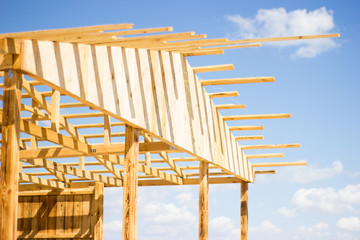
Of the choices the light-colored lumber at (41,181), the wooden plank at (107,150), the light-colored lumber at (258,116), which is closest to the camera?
the wooden plank at (107,150)

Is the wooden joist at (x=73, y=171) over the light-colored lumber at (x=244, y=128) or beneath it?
beneath

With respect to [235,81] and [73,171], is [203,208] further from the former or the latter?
[73,171]

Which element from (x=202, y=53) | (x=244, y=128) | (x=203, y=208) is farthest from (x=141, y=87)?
(x=244, y=128)

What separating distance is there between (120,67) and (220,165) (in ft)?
16.8

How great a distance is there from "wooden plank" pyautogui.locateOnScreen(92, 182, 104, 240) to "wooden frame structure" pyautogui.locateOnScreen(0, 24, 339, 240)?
5 cm

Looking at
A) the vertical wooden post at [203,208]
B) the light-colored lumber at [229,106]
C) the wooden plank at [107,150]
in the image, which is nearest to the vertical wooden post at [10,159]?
the wooden plank at [107,150]

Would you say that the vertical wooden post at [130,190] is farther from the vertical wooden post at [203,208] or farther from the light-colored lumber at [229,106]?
the light-colored lumber at [229,106]

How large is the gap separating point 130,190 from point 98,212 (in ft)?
19.5

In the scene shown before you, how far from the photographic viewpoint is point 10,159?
5.23 m

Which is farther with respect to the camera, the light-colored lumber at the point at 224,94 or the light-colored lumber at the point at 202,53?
the light-colored lumber at the point at 224,94

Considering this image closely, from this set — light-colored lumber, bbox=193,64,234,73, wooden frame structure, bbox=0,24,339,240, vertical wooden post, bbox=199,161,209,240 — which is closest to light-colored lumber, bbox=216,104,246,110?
wooden frame structure, bbox=0,24,339,240

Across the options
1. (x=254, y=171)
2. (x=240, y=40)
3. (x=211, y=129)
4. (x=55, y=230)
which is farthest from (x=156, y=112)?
(x=254, y=171)

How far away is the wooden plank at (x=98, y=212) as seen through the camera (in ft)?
42.8

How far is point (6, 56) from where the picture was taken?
5.35 m
